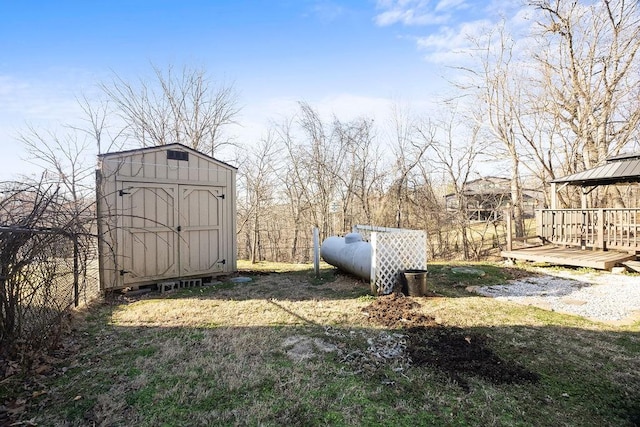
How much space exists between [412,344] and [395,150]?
11766 mm

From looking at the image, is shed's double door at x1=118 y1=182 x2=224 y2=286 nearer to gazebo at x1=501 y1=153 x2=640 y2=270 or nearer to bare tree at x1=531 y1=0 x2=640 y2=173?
gazebo at x1=501 y1=153 x2=640 y2=270

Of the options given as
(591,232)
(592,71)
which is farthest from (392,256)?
(592,71)

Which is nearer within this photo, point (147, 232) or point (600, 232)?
point (147, 232)

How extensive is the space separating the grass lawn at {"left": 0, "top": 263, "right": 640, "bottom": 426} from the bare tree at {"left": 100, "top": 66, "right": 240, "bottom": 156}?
35.3ft

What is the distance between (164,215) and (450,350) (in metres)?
5.48

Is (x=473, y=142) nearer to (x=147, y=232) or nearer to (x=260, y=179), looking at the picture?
(x=260, y=179)

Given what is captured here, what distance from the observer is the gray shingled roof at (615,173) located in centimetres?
787

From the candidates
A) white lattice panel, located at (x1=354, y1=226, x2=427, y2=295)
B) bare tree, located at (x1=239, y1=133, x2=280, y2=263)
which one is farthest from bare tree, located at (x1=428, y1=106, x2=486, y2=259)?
white lattice panel, located at (x1=354, y1=226, x2=427, y2=295)

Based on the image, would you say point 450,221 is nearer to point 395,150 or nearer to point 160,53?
point 395,150

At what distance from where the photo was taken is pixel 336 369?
2.96m

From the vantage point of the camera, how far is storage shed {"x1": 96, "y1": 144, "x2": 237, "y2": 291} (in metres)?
5.75

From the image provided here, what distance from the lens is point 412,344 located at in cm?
349

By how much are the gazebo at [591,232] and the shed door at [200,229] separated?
750 cm

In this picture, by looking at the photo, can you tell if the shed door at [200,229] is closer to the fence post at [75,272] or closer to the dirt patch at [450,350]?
the fence post at [75,272]
